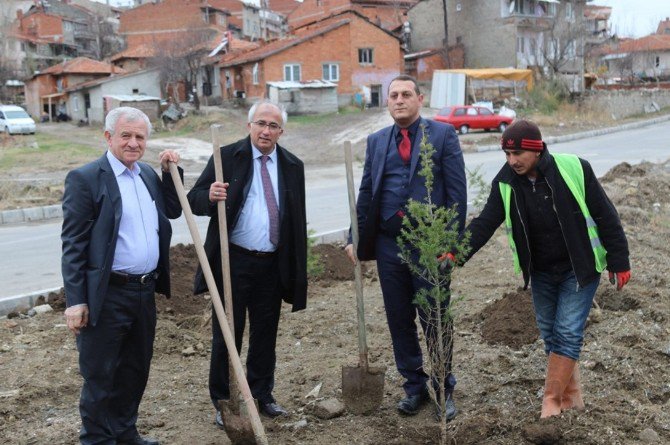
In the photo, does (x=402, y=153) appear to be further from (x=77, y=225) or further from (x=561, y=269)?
(x=77, y=225)

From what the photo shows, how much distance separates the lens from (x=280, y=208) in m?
4.27

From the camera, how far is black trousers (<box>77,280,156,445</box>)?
369 centimetres

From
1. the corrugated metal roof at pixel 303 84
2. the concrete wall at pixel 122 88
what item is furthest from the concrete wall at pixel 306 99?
the concrete wall at pixel 122 88

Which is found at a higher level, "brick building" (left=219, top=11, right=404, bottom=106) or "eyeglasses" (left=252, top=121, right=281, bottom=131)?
"brick building" (left=219, top=11, right=404, bottom=106)

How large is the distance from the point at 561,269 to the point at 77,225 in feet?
8.11

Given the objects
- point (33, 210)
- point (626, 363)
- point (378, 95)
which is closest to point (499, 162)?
point (33, 210)

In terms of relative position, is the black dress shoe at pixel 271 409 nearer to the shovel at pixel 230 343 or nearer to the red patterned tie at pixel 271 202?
the shovel at pixel 230 343

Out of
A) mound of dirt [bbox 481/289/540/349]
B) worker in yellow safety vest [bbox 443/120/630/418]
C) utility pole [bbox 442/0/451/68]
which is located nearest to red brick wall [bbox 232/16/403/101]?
utility pole [bbox 442/0/451/68]

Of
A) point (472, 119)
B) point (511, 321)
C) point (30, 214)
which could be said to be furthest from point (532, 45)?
point (511, 321)

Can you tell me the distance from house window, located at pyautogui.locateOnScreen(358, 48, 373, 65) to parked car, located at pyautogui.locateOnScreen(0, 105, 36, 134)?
63.7 ft

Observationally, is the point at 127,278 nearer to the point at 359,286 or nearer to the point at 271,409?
the point at 271,409

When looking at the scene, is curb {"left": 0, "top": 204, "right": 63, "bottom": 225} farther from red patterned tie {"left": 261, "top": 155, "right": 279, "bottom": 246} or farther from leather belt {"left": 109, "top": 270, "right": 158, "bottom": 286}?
leather belt {"left": 109, "top": 270, "right": 158, "bottom": 286}

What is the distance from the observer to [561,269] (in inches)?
155

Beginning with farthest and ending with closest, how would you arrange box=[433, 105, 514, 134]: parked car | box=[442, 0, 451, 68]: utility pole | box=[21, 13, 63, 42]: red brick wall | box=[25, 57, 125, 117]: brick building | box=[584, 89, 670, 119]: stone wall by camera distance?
box=[21, 13, 63, 42]: red brick wall
box=[25, 57, 125, 117]: brick building
box=[442, 0, 451, 68]: utility pole
box=[584, 89, 670, 119]: stone wall
box=[433, 105, 514, 134]: parked car
